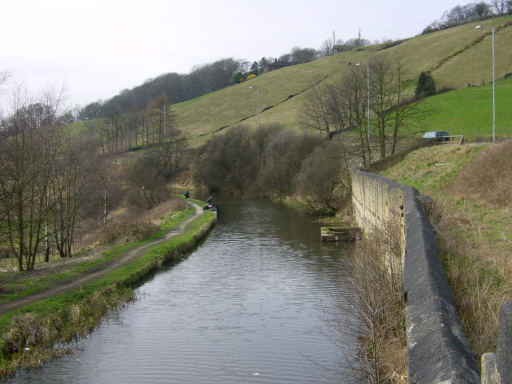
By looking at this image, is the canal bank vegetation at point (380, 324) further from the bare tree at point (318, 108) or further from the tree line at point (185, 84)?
the tree line at point (185, 84)

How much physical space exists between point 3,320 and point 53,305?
1958 millimetres

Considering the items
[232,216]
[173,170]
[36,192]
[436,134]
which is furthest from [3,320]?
[173,170]

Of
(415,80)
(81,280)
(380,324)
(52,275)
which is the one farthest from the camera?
(415,80)

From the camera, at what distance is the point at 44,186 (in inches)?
909

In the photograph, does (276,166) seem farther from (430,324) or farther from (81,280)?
(430,324)

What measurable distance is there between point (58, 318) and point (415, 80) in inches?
2512

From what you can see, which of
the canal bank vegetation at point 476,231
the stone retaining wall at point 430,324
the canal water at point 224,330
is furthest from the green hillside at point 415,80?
the stone retaining wall at point 430,324

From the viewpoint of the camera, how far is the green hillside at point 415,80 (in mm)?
49906

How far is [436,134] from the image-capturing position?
40.7m

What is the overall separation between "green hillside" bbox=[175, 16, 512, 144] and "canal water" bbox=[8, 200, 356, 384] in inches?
907

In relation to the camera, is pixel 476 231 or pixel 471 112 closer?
pixel 476 231

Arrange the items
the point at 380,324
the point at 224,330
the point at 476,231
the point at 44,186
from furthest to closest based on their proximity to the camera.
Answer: the point at 44,186 → the point at 224,330 → the point at 476,231 → the point at 380,324

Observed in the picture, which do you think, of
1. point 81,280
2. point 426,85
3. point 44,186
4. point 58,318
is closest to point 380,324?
→ point 58,318

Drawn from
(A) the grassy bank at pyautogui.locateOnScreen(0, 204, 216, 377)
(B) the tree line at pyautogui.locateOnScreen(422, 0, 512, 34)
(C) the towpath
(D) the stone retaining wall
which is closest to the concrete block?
(D) the stone retaining wall
